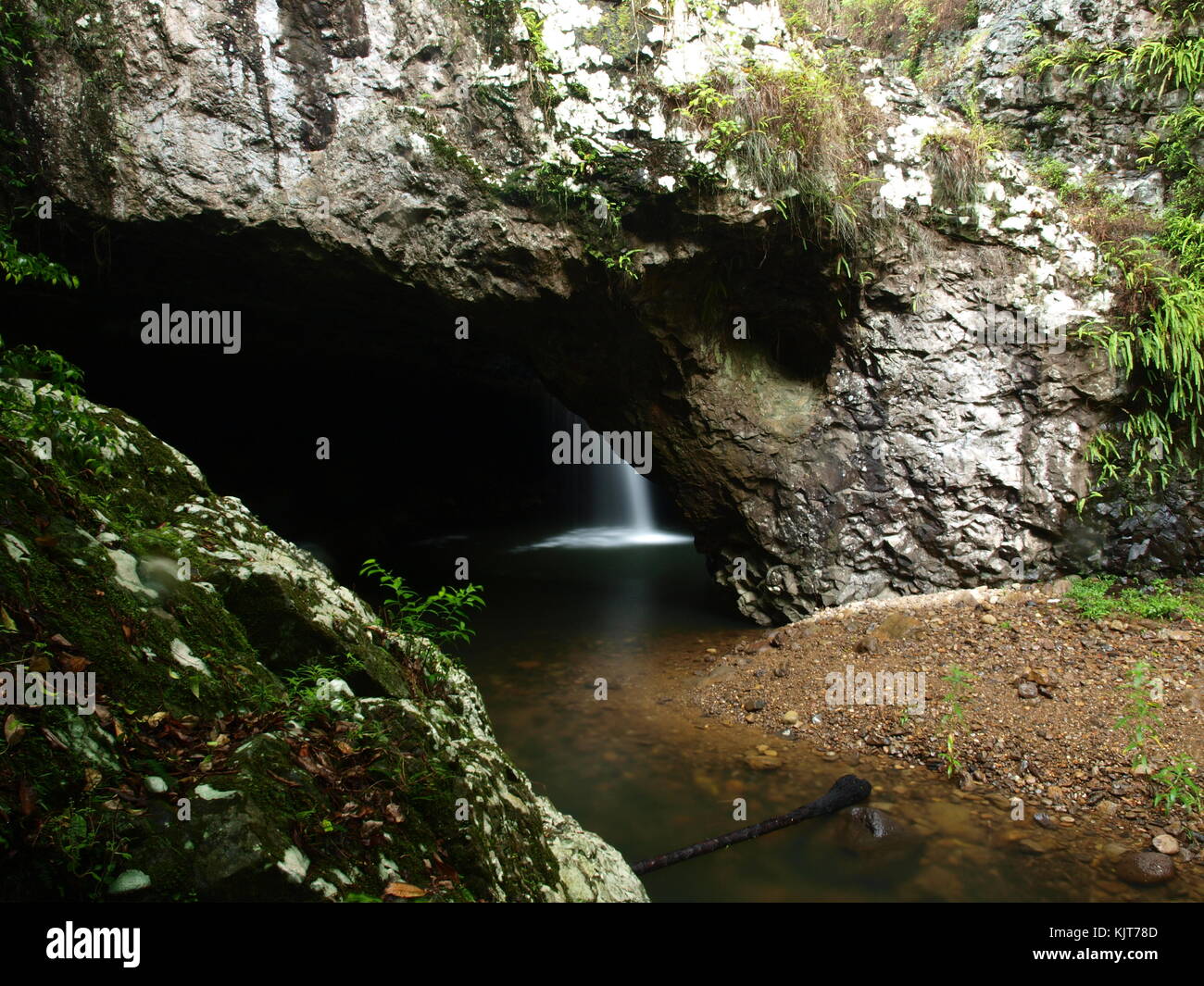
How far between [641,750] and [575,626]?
3.06 metres

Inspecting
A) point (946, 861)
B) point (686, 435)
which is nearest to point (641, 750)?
point (946, 861)

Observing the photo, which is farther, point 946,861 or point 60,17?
point 60,17

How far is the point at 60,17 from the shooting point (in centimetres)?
540

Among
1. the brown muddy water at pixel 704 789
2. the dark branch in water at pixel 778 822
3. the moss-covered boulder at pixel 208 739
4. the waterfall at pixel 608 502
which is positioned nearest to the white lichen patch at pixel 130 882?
the moss-covered boulder at pixel 208 739

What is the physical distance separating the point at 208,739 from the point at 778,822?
131 inches

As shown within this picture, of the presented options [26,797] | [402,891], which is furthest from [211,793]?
[402,891]

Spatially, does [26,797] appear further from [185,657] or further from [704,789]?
[704,789]

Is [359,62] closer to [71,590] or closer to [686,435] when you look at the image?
[686,435]

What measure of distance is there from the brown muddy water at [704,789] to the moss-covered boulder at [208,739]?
3.49ft

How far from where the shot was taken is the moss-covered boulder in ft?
5.54

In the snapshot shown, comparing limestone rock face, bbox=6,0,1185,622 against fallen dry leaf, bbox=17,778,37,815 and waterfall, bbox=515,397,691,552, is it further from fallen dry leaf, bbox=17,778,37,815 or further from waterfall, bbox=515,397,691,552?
waterfall, bbox=515,397,691,552

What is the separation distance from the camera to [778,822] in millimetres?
4262

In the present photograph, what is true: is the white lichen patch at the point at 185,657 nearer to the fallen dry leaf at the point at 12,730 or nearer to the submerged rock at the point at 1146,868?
the fallen dry leaf at the point at 12,730

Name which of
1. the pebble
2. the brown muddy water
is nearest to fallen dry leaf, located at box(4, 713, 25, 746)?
the brown muddy water
